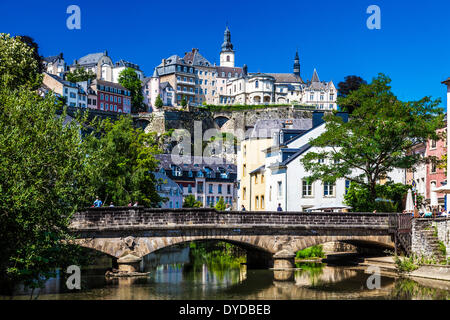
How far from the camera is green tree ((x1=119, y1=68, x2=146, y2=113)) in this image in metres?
160

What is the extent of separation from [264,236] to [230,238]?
2160 millimetres

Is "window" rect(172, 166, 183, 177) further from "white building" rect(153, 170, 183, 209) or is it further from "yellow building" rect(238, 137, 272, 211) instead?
"yellow building" rect(238, 137, 272, 211)

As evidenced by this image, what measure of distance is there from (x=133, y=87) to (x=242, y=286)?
131841mm

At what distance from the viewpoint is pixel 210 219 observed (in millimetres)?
36438

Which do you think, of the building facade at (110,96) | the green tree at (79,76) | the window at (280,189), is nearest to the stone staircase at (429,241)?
the window at (280,189)

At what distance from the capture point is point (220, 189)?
104 meters

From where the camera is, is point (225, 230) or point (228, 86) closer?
point (225, 230)

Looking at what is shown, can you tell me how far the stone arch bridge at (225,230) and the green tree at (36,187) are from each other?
787 centimetres

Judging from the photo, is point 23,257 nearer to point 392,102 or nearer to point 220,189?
point 392,102

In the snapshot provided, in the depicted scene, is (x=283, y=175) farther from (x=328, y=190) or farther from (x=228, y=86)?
(x=228, y=86)

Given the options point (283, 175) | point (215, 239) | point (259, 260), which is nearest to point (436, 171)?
point (283, 175)
